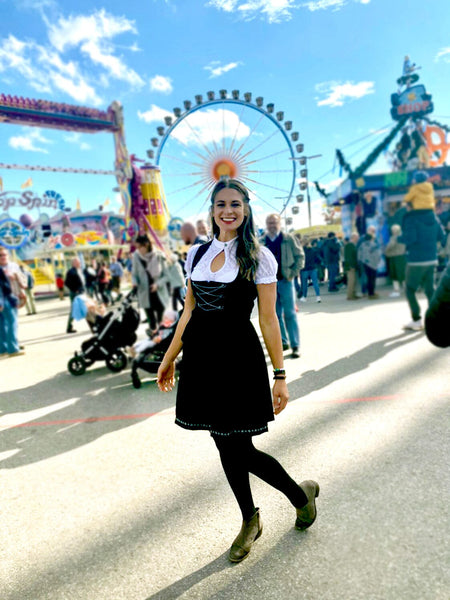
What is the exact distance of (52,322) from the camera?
1123cm

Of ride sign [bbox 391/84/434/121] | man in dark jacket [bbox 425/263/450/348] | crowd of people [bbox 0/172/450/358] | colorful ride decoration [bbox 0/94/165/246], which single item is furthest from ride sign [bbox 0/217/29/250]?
man in dark jacket [bbox 425/263/450/348]

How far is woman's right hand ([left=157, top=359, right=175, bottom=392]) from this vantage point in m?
1.98

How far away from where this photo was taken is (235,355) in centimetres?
172

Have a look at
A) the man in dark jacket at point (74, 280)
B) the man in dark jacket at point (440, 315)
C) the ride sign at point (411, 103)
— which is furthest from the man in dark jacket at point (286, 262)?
the ride sign at point (411, 103)

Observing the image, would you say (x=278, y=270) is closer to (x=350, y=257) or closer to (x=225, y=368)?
(x=225, y=368)

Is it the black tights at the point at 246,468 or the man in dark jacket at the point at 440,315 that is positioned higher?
the man in dark jacket at the point at 440,315

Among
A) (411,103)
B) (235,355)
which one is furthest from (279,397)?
(411,103)

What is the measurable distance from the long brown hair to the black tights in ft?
2.52

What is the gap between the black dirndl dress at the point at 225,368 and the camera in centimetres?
171

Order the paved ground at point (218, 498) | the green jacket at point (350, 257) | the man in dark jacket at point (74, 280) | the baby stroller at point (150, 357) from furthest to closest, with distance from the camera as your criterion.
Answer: the green jacket at point (350, 257)
the man in dark jacket at point (74, 280)
the baby stroller at point (150, 357)
the paved ground at point (218, 498)

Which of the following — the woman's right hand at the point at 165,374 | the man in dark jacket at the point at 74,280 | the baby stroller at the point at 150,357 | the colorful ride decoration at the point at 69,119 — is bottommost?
the baby stroller at the point at 150,357

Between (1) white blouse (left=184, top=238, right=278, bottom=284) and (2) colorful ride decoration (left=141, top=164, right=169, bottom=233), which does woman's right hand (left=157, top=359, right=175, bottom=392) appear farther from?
(2) colorful ride decoration (left=141, top=164, right=169, bottom=233)

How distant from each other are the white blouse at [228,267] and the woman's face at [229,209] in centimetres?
8

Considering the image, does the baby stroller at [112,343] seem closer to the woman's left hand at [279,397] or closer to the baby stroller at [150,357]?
the baby stroller at [150,357]
